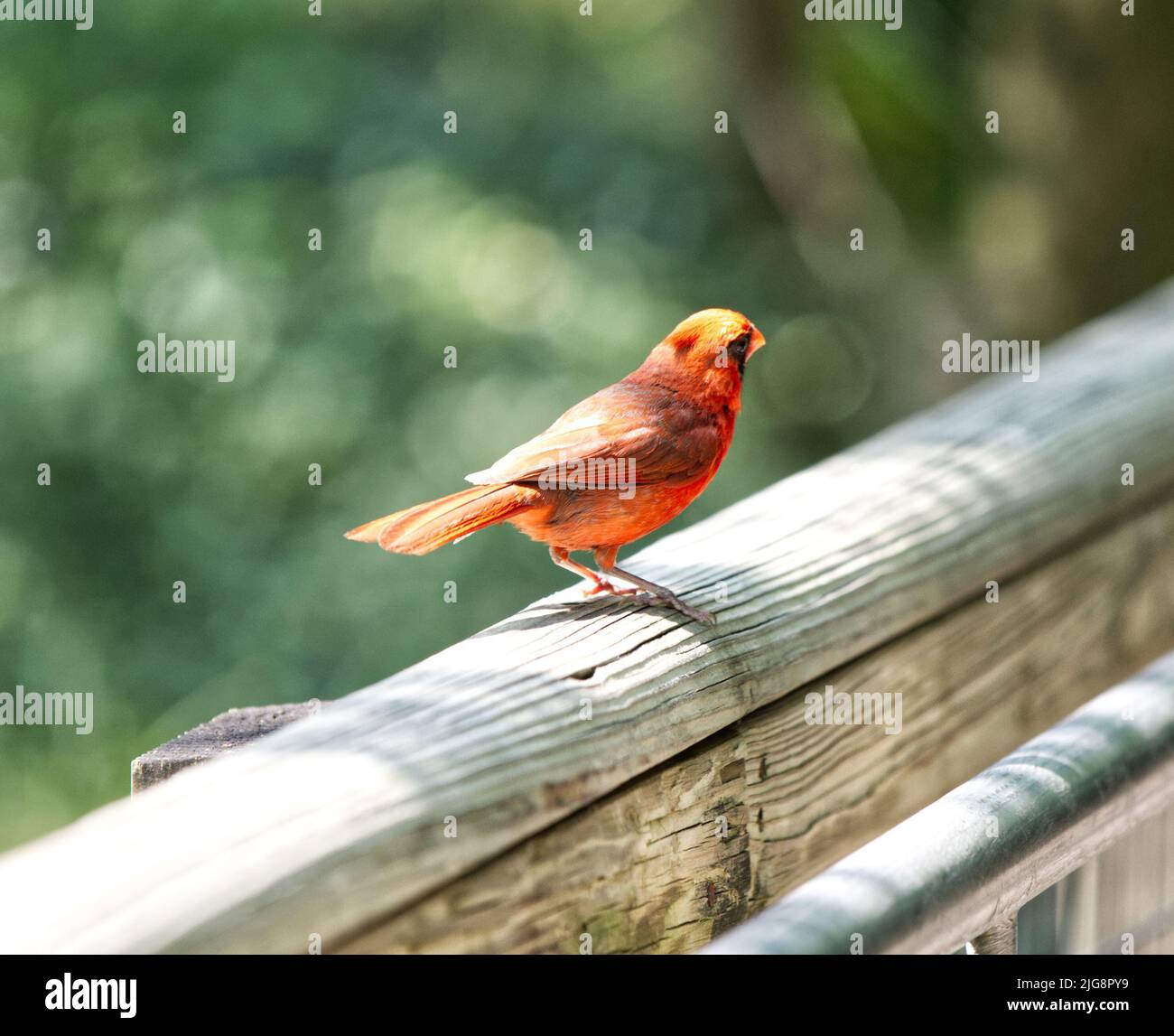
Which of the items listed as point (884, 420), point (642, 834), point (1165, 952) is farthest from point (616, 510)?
point (884, 420)

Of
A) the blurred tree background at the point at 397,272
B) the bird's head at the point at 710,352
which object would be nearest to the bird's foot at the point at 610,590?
the bird's head at the point at 710,352

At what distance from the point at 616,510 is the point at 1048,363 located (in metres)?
1.06

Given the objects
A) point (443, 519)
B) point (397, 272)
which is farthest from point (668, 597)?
point (397, 272)

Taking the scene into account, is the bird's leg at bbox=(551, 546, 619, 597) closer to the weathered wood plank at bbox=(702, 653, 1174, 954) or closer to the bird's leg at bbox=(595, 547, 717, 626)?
the bird's leg at bbox=(595, 547, 717, 626)

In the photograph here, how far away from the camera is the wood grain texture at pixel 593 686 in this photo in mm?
1016

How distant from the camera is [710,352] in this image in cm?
221

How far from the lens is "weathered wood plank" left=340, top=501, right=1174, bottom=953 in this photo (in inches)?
50.4

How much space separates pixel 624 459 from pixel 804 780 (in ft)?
2.05

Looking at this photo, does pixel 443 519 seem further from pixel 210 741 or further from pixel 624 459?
pixel 210 741

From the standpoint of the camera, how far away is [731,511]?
2131 mm

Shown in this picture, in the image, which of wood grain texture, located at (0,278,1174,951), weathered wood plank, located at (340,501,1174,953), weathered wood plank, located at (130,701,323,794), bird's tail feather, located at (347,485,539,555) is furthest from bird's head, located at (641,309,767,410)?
weathered wood plank, located at (130,701,323,794)

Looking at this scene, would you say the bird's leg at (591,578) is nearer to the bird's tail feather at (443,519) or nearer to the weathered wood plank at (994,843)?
the bird's tail feather at (443,519)

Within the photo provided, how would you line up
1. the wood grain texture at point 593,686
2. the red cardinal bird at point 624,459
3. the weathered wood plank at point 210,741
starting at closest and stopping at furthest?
the wood grain texture at point 593,686
the weathered wood plank at point 210,741
the red cardinal bird at point 624,459

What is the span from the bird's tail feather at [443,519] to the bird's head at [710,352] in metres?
0.31
